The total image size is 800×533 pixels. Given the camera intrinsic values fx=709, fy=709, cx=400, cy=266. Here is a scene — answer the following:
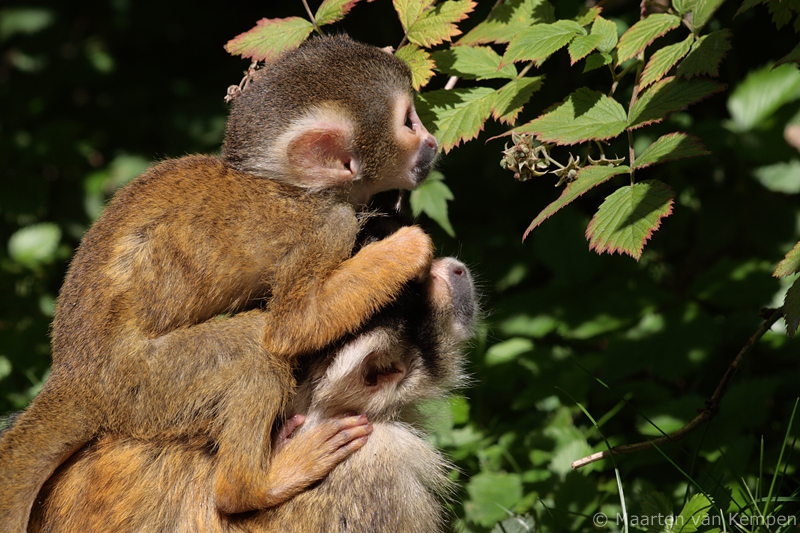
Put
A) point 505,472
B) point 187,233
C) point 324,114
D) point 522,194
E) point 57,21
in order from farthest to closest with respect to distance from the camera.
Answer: point 57,21 → point 522,194 → point 505,472 → point 324,114 → point 187,233

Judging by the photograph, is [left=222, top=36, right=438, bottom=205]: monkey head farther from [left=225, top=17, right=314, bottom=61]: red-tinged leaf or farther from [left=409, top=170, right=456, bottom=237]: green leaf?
[left=409, top=170, right=456, bottom=237]: green leaf

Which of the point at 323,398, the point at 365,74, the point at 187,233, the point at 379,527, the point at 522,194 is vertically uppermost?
the point at 365,74

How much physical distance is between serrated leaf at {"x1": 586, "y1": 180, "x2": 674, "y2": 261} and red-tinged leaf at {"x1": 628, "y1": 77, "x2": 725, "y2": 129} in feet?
0.68

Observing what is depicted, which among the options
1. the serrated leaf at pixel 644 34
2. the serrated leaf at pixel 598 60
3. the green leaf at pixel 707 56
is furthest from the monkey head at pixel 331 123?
the green leaf at pixel 707 56

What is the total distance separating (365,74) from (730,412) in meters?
2.20

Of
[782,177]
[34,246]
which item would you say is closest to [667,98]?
[782,177]

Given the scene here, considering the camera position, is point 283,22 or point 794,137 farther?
point 794,137

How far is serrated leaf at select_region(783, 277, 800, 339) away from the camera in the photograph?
1.86 metres

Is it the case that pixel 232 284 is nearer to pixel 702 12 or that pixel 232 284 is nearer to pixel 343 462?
pixel 343 462

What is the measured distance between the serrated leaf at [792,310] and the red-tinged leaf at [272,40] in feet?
6.23

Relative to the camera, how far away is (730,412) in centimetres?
321

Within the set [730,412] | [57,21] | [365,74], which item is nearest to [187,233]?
[365,74]

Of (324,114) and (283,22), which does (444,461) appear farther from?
(283,22)

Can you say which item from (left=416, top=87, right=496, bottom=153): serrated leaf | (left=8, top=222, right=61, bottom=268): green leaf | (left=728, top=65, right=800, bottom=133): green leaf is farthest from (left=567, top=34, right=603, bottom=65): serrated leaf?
(left=8, top=222, right=61, bottom=268): green leaf
